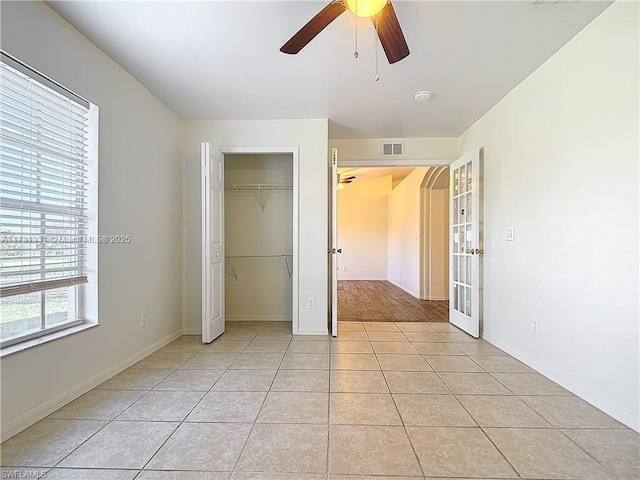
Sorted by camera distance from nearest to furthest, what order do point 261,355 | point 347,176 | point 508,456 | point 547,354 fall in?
1. point 508,456
2. point 547,354
3. point 261,355
4. point 347,176

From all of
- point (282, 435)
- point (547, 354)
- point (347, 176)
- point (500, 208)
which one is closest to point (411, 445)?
point (282, 435)

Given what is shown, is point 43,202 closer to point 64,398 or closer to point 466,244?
point 64,398

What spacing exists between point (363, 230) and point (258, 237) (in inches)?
217

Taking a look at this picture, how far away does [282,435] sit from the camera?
1648 millimetres

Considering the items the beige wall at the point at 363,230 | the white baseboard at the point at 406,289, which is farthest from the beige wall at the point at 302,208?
the beige wall at the point at 363,230

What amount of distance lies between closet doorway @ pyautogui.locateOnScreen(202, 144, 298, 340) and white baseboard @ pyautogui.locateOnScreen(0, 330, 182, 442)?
1.42 metres

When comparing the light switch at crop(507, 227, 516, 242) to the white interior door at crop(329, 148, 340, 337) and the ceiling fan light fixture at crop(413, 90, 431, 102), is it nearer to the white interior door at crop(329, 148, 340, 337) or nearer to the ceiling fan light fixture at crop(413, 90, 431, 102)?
the ceiling fan light fixture at crop(413, 90, 431, 102)

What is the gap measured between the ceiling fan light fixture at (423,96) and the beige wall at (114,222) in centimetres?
249

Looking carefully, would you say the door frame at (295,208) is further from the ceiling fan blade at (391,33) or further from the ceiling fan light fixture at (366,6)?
the ceiling fan light fixture at (366,6)

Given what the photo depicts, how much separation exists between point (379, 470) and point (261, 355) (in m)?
1.67

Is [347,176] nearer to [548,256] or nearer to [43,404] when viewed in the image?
[548,256]

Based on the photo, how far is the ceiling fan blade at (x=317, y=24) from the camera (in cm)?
156

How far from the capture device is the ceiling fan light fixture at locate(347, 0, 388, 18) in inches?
61.8

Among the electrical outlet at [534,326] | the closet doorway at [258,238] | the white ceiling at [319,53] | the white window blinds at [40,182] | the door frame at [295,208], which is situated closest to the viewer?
the white window blinds at [40,182]
